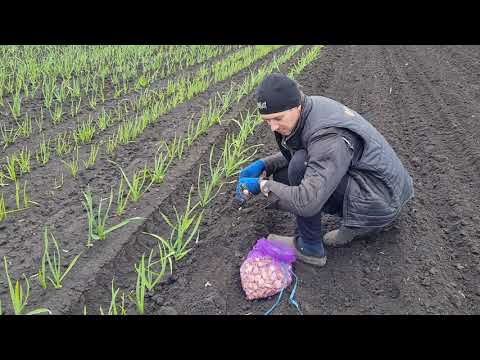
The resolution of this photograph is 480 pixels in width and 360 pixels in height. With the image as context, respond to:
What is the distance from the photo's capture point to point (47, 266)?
242 centimetres

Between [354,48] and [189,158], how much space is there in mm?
5360

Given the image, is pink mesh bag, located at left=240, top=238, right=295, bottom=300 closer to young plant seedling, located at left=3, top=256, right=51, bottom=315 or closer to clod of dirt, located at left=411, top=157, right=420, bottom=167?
young plant seedling, located at left=3, top=256, right=51, bottom=315

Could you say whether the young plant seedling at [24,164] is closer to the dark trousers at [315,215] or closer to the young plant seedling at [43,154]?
the young plant seedling at [43,154]

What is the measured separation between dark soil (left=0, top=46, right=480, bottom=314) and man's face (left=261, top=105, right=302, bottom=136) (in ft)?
2.33

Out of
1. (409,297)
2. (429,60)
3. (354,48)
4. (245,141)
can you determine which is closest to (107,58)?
(245,141)

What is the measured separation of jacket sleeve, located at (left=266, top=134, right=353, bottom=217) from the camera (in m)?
2.17

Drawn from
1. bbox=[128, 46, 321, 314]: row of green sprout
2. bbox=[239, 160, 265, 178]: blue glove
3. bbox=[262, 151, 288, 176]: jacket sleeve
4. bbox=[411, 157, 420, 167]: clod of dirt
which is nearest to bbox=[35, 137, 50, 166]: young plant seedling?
bbox=[128, 46, 321, 314]: row of green sprout

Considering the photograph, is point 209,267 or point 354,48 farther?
point 354,48

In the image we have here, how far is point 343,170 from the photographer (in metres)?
2.20

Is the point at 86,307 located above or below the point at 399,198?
below

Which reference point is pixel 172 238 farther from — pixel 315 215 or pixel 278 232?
pixel 315 215

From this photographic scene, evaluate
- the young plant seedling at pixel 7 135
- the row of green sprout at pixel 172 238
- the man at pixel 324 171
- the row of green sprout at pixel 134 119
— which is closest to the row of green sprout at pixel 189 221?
the row of green sprout at pixel 172 238

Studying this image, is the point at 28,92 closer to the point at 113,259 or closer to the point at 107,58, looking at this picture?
the point at 107,58

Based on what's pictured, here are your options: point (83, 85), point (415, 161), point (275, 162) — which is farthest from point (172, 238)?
point (83, 85)
